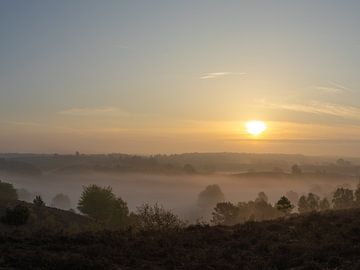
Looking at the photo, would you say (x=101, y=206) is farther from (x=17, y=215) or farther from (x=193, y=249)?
(x=193, y=249)

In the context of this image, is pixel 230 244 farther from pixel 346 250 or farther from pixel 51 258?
pixel 51 258

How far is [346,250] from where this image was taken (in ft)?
61.7

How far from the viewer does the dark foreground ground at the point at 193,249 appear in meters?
16.1

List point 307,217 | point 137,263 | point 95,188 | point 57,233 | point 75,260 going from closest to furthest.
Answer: point 75,260 → point 137,263 → point 57,233 → point 307,217 → point 95,188

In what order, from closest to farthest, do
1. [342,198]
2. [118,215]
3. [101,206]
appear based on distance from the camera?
[118,215], [101,206], [342,198]

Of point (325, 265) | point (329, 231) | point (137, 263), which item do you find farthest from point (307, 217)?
point (137, 263)

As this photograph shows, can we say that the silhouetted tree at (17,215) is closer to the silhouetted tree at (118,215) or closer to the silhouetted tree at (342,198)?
the silhouetted tree at (118,215)

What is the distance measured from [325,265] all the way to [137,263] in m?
7.02

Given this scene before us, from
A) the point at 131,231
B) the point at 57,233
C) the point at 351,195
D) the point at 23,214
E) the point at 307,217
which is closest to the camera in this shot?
the point at 57,233

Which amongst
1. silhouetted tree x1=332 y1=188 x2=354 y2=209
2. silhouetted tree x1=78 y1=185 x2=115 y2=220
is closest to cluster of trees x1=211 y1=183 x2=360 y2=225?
silhouetted tree x1=332 y1=188 x2=354 y2=209

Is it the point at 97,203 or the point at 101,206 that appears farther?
the point at 97,203

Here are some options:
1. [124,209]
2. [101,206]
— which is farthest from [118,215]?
[124,209]

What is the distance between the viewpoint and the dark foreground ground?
1611 cm

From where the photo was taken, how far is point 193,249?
19.7 m
